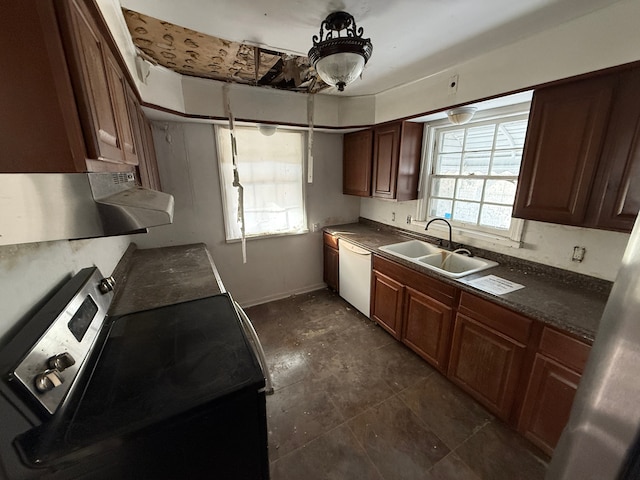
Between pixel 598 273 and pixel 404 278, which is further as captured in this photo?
pixel 404 278

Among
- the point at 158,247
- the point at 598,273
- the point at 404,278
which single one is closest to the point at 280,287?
the point at 158,247

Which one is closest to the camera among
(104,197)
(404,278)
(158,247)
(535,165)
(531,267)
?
(104,197)

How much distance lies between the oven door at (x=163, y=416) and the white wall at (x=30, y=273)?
0.95ft

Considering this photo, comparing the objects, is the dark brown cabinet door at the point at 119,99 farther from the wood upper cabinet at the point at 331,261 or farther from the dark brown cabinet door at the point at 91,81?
the wood upper cabinet at the point at 331,261

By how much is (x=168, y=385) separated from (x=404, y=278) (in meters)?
1.85

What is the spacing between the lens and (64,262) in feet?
3.52

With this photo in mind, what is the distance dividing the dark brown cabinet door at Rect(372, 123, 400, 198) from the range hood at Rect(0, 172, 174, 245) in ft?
7.55

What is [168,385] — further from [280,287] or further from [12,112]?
[280,287]

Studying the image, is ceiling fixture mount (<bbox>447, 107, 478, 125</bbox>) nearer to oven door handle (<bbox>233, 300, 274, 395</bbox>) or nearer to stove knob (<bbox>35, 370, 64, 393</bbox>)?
oven door handle (<bbox>233, 300, 274, 395</bbox>)

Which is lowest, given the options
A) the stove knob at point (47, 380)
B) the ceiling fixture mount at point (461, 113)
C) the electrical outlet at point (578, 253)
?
the stove knob at point (47, 380)

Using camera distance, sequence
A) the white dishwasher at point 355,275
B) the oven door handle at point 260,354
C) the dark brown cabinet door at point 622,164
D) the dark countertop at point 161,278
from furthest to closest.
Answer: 1. the white dishwasher at point 355,275
2. the dark countertop at point 161,278
3. the dark brown cabinet door at point 622,164
4. the oven door handle at point 260,354

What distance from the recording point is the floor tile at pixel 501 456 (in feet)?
4.58

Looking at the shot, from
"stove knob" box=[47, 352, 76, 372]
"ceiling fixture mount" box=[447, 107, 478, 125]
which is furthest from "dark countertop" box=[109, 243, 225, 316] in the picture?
"ceiling fixture mount" box=[447, 107, 478, 125]

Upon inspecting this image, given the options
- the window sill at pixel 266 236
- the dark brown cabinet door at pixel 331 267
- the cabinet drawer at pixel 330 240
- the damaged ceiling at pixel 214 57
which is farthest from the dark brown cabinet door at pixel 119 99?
the dark brown cabinet door at pixel 331 267
